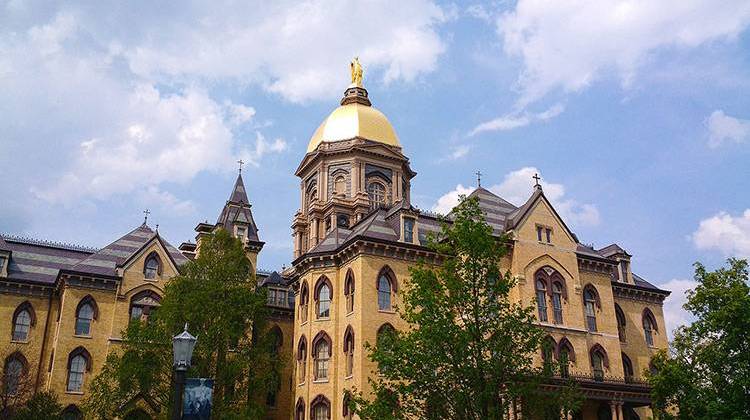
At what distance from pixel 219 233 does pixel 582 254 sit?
22167mm

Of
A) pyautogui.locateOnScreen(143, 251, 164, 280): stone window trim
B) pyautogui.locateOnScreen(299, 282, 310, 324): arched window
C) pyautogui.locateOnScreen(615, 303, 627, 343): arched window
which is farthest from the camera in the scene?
pyautogui.locateOnScreen(615, 303, 627, 343): arched window

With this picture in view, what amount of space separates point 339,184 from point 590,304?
23.4 m

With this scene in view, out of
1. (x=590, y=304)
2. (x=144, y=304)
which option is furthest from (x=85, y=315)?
(x=590, y=304)

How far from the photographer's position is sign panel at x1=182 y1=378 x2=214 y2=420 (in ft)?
51.0

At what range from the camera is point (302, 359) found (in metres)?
40.6

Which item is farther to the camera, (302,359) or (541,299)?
(302,359)

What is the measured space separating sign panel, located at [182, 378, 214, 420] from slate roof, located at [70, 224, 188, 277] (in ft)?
93.6

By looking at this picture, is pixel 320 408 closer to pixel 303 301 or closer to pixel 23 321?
pixel 303 301

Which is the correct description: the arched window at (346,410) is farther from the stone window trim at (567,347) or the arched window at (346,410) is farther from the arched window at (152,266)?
the arched window at (152,266)

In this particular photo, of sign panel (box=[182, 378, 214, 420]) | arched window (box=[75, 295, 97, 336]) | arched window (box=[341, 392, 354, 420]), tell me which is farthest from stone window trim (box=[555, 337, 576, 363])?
sign panel (box=[182, 378, 214, 420])

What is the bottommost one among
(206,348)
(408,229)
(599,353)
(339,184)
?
(206,348)

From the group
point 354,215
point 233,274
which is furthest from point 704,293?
point 354,215

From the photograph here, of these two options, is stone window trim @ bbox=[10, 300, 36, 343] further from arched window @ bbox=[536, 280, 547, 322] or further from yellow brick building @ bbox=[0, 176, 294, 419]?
arched window @ bbox=[536, 280, 547, 322]

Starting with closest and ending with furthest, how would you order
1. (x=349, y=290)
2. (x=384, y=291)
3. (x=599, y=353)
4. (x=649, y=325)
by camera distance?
1. (x=384, y=291)
2. (x=349, y=290)
3. (x=599, y=353)
4. (x=649, y=325)
